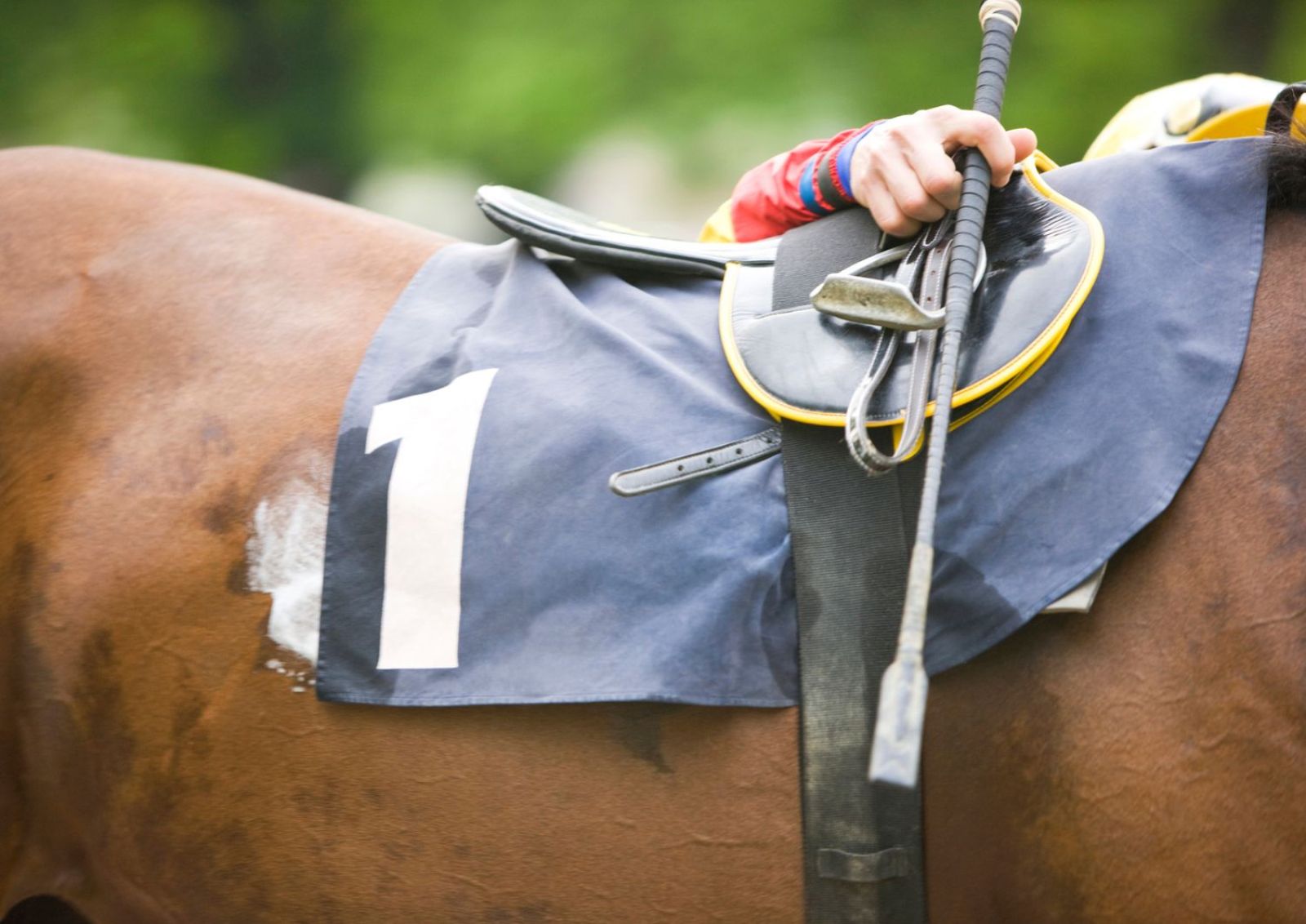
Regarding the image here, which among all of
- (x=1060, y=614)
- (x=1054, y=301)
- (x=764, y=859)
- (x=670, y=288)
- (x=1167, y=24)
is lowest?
(x=764, y=859)

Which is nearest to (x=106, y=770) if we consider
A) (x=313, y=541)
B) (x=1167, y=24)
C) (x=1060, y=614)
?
(x=313, y=541)

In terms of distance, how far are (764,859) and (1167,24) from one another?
6.61 metres

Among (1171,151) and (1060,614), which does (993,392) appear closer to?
(1060,614)

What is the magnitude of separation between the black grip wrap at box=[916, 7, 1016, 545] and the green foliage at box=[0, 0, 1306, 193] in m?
5.27

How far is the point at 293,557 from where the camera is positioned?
4.93ft

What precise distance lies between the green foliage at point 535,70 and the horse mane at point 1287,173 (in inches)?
211

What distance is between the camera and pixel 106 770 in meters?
1.57

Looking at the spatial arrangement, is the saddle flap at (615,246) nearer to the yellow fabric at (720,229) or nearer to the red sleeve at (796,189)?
the red sleeve at (796,189)

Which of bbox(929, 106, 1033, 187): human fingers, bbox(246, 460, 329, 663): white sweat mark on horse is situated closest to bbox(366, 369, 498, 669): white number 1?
bbox(246, 460, 329, 663): white sweat mark on horse

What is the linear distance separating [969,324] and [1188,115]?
1.17 metres

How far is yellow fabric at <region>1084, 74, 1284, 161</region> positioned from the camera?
6.39 ft

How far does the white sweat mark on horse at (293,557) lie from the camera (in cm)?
149

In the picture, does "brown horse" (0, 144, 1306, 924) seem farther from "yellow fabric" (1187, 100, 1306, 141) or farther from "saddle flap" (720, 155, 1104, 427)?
"yellow fabric" (1187, 100, 1306, 141)

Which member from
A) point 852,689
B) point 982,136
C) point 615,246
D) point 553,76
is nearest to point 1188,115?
point 982,136
